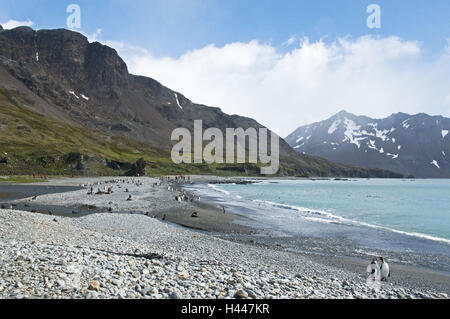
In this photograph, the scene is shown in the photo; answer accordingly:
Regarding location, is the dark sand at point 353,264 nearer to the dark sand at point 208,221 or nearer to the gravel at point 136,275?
the dark sand at point 208,221

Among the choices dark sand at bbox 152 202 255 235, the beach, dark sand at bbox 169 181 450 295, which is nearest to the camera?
the beach

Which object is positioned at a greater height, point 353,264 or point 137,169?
point 137,169

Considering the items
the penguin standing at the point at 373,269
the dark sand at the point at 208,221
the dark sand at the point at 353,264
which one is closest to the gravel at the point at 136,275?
the penguin standing at the point at 373,269

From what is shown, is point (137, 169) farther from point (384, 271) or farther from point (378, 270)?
point (378, 270)

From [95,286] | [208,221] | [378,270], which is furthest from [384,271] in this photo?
[208,221]

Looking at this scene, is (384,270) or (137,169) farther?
(137,169)

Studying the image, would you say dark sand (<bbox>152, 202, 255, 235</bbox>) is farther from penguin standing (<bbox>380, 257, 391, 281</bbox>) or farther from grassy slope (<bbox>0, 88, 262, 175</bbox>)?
grassy slope (<bbox>0, 88, 262, 175</bbox>)

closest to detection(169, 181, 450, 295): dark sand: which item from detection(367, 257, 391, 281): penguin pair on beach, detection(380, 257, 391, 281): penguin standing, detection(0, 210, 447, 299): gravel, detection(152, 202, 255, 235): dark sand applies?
detection(152, 202, 255, 235): dark sand

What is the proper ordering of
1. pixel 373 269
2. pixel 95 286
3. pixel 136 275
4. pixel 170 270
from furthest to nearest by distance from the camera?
pixel 373 269 → pixel 170 270 → pixel 136 275 → pixel 95 286

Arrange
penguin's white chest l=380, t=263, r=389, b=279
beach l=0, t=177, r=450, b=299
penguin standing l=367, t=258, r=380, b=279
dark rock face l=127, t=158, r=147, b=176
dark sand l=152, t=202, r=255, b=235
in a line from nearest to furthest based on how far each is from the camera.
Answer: beach l=0, t=177, r=450, b=299
penguin standing l=367, t=258, r=380, b=279
penguin's white chest l=380, t=263, r=389, b=279
dark sand l=152, t=202, r=255, b=235
dark rock face l=127, t=158, r=147, b=176
